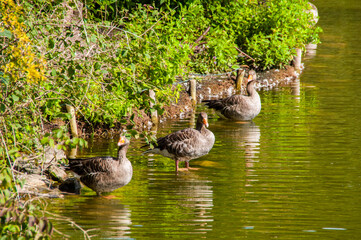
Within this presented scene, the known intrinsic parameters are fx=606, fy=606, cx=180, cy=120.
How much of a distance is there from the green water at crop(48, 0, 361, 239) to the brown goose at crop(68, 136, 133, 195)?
0.28 meters

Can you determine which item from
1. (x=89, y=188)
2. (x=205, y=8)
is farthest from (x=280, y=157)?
(x=205, y=8)

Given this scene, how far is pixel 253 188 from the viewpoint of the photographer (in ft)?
34.7

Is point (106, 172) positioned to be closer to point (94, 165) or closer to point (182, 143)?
point (94, 165)

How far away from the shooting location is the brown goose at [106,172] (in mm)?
9938

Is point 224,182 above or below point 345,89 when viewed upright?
below

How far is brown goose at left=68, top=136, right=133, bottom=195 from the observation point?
994cm

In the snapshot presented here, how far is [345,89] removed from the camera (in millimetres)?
19453

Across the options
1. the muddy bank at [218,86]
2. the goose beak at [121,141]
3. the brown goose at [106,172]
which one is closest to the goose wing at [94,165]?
the brown goose at [106,172]

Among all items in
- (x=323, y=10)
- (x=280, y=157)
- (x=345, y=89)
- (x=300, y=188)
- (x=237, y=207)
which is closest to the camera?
(x=237, y=207)

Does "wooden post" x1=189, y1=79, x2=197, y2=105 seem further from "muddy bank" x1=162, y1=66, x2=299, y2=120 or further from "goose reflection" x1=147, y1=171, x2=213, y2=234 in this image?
"goose reflection" x1=147, y1=171, x2=213, y2=234

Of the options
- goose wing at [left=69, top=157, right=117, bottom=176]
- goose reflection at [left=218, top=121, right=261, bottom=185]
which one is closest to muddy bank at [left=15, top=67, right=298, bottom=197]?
goose wing at [left=69, top=157, right=117, bottom=176]

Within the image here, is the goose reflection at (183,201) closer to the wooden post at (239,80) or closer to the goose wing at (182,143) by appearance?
the goose wing at (182,143)

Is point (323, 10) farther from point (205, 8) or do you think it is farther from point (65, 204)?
point (65, 204)

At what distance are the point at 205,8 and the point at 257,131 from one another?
28.2ft
